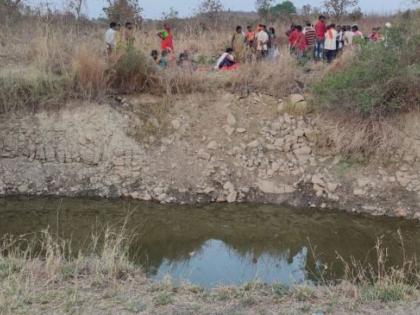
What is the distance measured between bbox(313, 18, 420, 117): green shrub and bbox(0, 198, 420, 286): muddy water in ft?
7.95

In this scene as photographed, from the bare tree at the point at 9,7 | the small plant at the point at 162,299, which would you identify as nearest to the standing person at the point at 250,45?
the bare tree at the point at 9,7

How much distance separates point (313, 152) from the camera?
11.1 metres

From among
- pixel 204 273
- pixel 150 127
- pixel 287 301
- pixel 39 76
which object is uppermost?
pixel 39 76

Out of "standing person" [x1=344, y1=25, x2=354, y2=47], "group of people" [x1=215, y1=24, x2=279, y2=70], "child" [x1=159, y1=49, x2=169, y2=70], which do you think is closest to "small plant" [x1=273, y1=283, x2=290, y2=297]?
"child" [x1=159, y1=49, x2=169, y2=70]

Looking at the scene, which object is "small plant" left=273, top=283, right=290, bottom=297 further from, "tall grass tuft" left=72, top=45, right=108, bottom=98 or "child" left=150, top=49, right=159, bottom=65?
"child" left=150, top=49, right=159, bottom=65

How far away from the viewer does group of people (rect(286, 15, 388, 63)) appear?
1399 centimetres

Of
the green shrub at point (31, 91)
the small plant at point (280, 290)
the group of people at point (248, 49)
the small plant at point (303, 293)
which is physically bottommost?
the small plant at point (280, 290)

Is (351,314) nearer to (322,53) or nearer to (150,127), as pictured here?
(150,127)

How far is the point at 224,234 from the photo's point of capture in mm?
9156

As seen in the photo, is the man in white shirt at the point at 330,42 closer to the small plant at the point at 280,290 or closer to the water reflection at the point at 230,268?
the water reflection at the point at 230,268

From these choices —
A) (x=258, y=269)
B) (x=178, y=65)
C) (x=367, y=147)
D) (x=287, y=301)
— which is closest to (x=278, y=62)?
(x=178, y=65)

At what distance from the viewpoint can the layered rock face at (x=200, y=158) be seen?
1046 centimetres

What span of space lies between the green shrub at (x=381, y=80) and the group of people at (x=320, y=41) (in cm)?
249

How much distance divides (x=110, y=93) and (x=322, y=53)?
5772 millimetres
